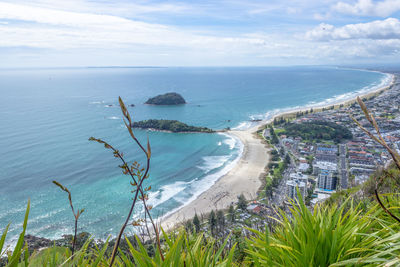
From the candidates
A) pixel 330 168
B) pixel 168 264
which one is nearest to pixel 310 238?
pixel 168 264

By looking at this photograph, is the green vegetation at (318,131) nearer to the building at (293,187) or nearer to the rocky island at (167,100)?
the building at (293,187)

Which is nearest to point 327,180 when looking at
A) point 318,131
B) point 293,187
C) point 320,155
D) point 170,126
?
point 293,187

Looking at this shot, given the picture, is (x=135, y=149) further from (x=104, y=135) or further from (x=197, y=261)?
(x=197, y=261)

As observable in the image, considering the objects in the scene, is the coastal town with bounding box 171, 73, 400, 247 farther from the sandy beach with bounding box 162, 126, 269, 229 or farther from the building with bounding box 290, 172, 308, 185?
the sandy beach with bounding box 162, 126, 269, 229

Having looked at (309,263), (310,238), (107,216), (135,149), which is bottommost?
(107,216)

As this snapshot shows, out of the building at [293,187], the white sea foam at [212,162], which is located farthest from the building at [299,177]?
the white sea foam at [212,162]
